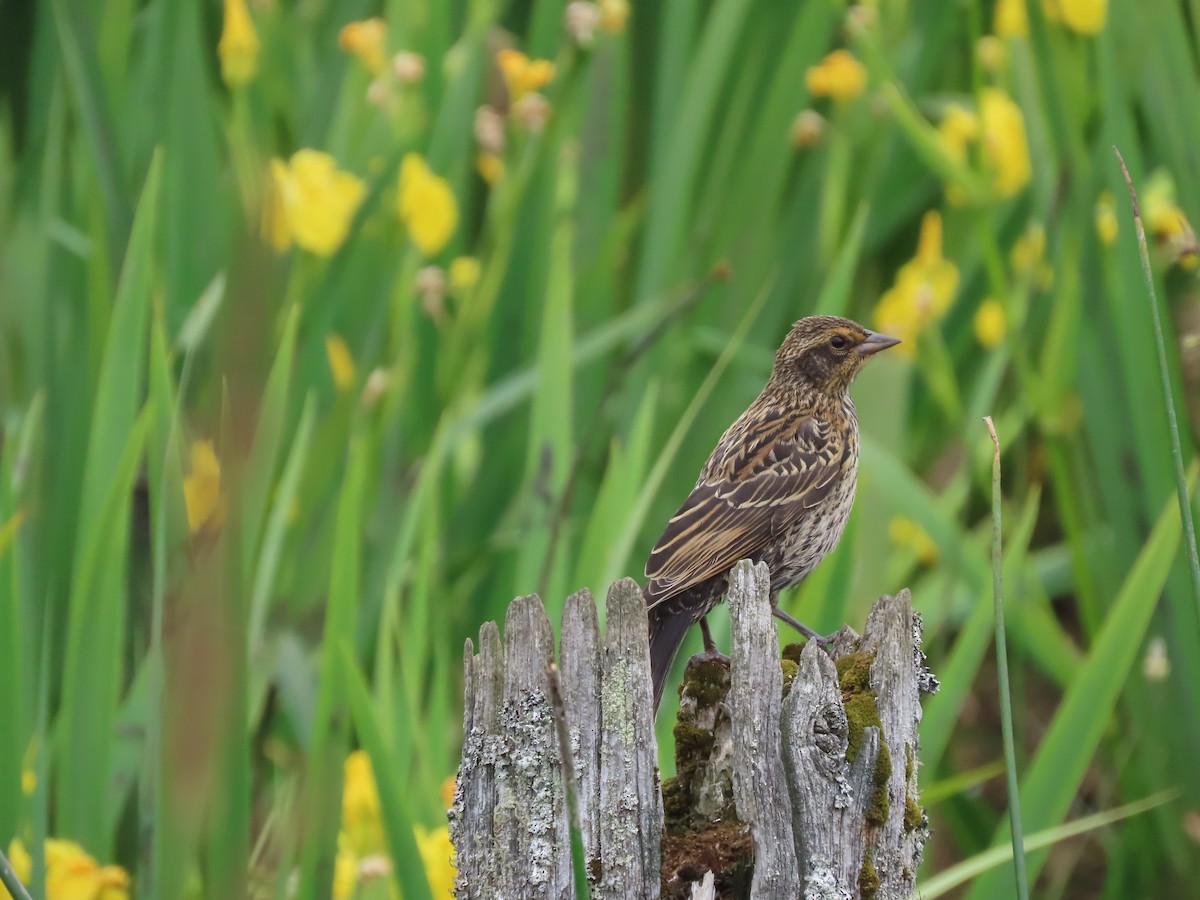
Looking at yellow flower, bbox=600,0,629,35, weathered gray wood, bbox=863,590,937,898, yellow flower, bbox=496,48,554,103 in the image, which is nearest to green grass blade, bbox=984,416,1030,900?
weathered gray wood, bbox=863,590,937,898

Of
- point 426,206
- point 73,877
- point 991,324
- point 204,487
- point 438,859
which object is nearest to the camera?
point 204,487

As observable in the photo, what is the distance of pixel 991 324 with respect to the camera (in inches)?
163

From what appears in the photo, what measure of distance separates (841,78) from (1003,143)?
1.65 ft

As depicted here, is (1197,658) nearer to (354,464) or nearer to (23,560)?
(354,464)

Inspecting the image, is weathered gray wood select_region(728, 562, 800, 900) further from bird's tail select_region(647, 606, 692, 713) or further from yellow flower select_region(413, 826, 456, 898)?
yellow flower select_region(413, 826, 456, 898)

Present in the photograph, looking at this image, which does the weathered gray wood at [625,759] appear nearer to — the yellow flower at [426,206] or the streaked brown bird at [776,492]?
the streaked brown bird at [776,492]

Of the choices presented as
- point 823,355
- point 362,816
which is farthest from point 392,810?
point 823,355

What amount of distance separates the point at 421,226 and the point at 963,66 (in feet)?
9.24

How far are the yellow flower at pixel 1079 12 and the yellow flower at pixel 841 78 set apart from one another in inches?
23.9

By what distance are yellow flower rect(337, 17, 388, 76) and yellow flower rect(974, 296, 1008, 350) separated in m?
1.72

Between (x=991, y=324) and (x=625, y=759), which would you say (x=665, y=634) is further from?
(x=991, y=324)

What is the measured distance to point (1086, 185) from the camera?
11.5 feet

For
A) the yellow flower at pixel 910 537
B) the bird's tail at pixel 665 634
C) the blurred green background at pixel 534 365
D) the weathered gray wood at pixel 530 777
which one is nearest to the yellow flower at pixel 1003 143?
the blurred green background at pixel 534 365

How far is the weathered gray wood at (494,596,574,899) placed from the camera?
1566 mm
